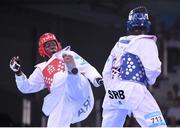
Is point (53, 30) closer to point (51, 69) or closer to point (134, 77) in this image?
point (51, 69)

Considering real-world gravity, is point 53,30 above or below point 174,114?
above

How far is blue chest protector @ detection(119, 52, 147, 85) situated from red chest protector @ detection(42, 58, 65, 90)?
988mm

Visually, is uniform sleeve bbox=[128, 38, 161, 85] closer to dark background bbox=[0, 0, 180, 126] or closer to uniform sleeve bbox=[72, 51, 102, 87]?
uniform sleeve bbox=[72, 51, 102, 87]

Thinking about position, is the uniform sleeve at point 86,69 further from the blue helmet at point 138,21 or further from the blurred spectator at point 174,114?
the blurred spectator at point 174,114

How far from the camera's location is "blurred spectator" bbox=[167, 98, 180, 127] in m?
11.7

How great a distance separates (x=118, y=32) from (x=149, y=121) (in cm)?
843

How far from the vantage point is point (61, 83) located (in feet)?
20.6

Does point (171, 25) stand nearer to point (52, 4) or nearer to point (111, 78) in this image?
point (52, 4)

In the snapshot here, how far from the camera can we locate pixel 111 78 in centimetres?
566

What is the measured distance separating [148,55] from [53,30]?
7.57 m

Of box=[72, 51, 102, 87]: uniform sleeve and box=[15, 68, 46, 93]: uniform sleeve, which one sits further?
box=[15, 68, 46, 93]: uniform sleeve

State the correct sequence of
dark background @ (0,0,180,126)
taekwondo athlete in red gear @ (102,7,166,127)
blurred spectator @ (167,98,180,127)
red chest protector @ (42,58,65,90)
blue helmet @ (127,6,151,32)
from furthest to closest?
dark background @ (0,0,180,126), blurred spectator @ (167,98,180,127), red chest protector @ (42,58,65,90), blue helmet @ (127,6,151,32), taekwondo athlete in red gear @ (102,7,166,127)

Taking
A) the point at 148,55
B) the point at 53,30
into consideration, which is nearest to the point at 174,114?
the point at 53,30

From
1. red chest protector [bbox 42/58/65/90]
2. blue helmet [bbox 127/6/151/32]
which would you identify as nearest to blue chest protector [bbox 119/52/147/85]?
blue helmet [bbox 127/6/151/32]
